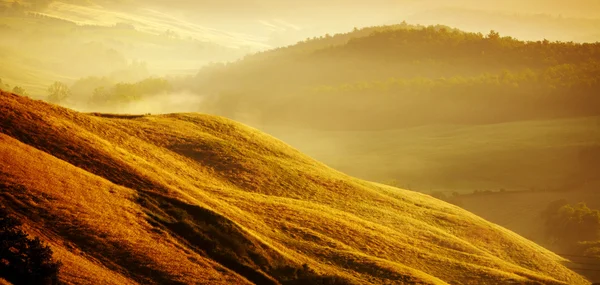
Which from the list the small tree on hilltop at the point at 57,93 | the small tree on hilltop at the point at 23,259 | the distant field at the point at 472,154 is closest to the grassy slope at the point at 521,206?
the distant field at the point at 472,154

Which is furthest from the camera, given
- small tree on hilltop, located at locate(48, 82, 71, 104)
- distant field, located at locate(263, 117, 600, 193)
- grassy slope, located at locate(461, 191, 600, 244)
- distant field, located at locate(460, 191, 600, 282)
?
small tree on hilltop, located at locate(48, 82, 71, 104)

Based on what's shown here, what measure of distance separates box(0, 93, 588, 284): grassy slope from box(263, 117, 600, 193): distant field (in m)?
57.1

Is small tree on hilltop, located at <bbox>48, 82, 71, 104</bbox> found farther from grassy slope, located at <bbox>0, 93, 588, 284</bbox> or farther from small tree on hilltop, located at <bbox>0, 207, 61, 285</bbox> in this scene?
small tree on hilltop, located at <bbox>0, 207, 61, 285</bbox>

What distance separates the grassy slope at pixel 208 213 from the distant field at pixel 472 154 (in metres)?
57.1

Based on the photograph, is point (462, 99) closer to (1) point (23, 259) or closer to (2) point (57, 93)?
(2) point (57, 93)

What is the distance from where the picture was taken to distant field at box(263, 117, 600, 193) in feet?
384

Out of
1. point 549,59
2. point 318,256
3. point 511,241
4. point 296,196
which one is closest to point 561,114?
point 549,59

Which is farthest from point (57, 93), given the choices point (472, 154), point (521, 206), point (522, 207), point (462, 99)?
point (522, 207)

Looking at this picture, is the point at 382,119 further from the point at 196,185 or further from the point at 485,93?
the point at 196,185

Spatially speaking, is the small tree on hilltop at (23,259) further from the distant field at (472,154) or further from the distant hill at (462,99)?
the distant hill at (462,99)

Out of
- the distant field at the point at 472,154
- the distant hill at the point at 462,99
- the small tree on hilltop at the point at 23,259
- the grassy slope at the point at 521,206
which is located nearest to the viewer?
the small tree on hilltop at the point at 23,259

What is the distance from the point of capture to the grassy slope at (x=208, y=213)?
28312 mm

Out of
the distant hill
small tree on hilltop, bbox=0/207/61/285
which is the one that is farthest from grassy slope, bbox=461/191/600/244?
small tree on hilltop, bbox=0/207/61/285

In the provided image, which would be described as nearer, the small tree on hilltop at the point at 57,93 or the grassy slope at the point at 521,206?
the grassy slope at the point at 521,206
